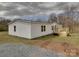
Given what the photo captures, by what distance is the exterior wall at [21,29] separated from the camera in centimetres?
191

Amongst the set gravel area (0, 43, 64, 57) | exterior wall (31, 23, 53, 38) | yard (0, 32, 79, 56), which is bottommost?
gravel area (0, 43, 64, 57)

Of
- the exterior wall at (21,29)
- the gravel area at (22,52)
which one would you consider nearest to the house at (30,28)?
the exterior wall at (21,29)

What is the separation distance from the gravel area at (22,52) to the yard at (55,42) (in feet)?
0.14

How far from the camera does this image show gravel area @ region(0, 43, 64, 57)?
1928 millimetres

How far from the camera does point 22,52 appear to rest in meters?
1.93

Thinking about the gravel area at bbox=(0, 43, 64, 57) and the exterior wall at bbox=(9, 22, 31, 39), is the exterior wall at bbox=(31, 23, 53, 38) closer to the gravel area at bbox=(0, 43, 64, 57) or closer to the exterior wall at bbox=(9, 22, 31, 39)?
the exterior wall at bbox=(9, 22, 31, 39)

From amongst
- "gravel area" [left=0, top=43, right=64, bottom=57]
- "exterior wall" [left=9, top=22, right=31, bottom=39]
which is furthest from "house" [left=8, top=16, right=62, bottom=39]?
"gravel area" [left=0, top=43, right=64, bottom=57]

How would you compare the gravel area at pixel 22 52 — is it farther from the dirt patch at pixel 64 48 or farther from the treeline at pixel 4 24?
the treeline at pixel 4 24

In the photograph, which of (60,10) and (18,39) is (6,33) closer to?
(18,39)

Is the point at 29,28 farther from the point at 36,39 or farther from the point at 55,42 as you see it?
the point at 55,42

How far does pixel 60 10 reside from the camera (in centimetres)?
192

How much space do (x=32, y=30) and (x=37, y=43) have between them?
5.4 inches

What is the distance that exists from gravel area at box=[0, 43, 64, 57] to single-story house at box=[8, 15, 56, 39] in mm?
124

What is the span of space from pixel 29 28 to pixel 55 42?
0.29 m
